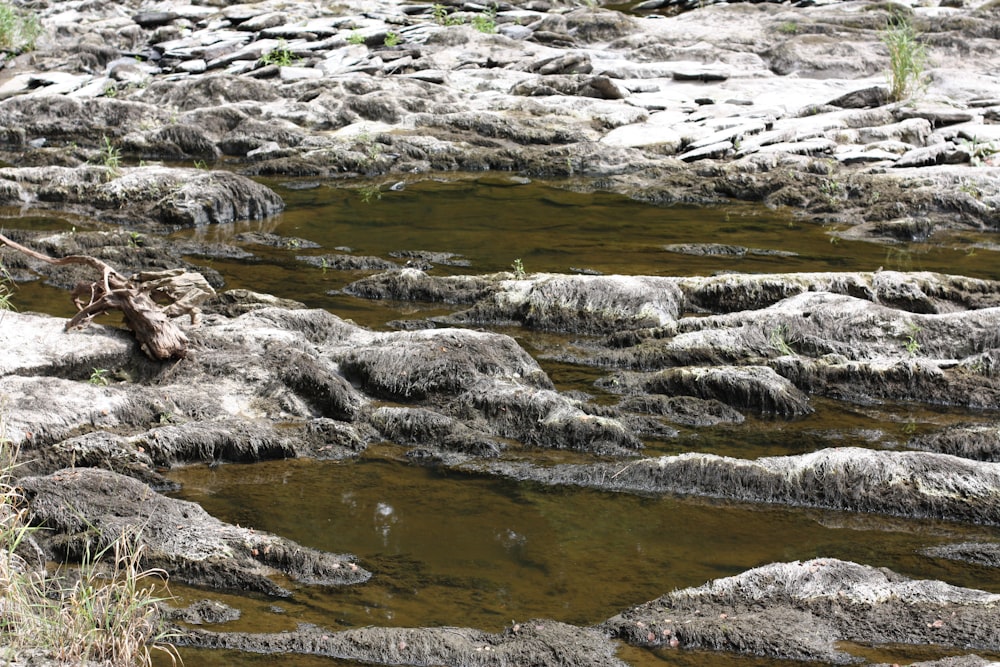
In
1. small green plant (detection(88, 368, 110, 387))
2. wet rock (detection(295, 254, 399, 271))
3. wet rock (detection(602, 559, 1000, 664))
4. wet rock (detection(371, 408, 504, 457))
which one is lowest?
wet rock (detection(295, 254, 399, 271))

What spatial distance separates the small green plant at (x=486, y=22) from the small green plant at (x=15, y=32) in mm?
10147

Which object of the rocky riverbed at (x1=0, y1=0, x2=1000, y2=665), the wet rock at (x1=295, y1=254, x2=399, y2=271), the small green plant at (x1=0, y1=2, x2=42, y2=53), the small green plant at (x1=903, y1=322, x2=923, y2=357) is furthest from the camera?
the small green plant at (x1=0, y1=2, x2=42, y2=53)

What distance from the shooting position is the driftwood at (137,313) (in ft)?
26.5

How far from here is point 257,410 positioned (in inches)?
311

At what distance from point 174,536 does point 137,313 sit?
2.78 metres

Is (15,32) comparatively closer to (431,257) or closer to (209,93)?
(209,93)

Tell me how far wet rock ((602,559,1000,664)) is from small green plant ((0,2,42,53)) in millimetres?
24624

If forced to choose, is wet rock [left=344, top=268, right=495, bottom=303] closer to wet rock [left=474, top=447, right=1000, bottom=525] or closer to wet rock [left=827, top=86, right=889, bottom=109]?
wet rock [left=474, top=447, right=1000, bottom=525]

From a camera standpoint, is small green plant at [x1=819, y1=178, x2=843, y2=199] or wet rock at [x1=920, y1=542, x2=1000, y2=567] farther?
small green plant at [x1=819, y1=178, x2=843, y2=199]

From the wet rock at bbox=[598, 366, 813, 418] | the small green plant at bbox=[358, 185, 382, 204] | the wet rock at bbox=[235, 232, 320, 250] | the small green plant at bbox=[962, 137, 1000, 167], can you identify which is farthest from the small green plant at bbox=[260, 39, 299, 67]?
the wet rock at bbox=[598, 366, 813, 418]

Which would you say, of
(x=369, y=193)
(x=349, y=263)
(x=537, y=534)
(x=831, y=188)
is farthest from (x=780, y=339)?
(x=369, y=193)

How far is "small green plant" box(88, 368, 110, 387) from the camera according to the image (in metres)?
7.87

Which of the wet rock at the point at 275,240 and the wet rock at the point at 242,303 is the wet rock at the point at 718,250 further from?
the wet rock at the point at 242,303

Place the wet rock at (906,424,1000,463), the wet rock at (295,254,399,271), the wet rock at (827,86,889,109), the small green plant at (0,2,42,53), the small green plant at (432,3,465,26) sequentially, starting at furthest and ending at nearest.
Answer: the small green plant at (432,3,465,26) < the small green plant at (0,2,42,53) < the wet rock at (827,86,889,109) < the wet rock at (295,254,399,271) < the wet rock at (906,424,1000,463)
